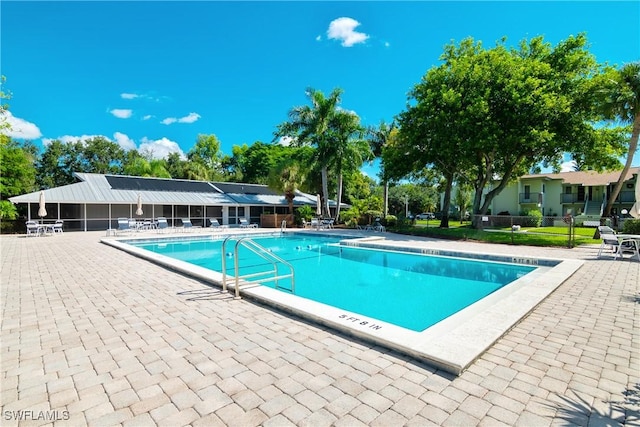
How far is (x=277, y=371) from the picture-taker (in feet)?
9.41

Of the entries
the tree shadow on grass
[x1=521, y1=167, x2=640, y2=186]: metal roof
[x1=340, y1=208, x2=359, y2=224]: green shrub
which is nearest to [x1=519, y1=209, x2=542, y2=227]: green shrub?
[x1=521, y1=167, x2=640, y2=186]: metal roof

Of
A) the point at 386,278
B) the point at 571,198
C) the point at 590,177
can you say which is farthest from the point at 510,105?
the point at 590,177

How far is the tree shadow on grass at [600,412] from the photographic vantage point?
2.16 metres

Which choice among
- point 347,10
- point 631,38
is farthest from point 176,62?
point 631,38

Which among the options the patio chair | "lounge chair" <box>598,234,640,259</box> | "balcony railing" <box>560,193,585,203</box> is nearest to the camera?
"lounge chair" <box>598,234,640,259</box>

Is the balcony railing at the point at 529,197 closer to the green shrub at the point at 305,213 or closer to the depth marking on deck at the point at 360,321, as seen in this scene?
the green shrub at the point at 305,213

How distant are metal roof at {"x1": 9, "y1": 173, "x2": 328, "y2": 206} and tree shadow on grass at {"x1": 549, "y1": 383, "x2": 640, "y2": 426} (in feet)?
77.3

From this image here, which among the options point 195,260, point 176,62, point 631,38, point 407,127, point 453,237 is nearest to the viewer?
point 195,260

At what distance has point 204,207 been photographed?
2559 cm

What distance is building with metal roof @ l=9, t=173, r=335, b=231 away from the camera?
20344mm

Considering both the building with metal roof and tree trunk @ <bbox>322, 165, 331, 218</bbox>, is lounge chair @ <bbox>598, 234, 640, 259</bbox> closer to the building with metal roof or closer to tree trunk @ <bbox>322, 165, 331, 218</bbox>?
tree trunk @ <bbox>322, 165, 331, 218</bbox>

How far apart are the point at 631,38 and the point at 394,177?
1241cm

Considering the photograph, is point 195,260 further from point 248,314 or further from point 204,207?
point 204,207

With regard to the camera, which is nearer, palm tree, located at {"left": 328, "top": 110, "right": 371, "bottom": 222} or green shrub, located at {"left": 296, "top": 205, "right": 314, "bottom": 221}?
palm tree, located at {"left": 328, "top": 110, "right": 371, "bottom": 222}
